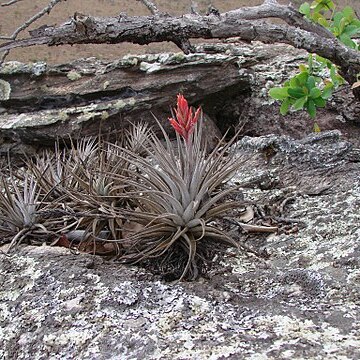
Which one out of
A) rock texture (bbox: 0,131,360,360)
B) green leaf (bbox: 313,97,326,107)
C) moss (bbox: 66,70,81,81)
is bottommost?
rock texture (bbox: 0,131,360,360)

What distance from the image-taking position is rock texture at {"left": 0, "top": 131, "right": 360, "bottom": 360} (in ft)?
4.50

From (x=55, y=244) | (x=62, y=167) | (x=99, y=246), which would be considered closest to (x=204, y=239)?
(x=99, y=246)

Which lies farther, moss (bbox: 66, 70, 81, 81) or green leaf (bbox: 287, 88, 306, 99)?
moss (bbox: 66, 70, 81, 81)

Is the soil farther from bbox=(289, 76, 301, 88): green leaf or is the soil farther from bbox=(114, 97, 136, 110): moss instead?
bbox=(289, 76, 301, 88): green leaf

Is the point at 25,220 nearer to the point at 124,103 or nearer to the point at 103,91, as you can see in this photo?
the point at 124,103

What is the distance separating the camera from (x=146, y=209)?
1971mm

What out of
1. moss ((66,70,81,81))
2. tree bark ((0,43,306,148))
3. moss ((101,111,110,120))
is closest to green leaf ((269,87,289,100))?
tree bark ((0,43,306,148))

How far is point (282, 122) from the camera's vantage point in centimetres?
385

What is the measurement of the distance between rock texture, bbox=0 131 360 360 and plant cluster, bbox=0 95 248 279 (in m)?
0.10

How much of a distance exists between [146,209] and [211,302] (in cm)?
50

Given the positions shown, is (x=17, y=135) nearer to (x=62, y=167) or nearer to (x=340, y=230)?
(x=62, y=167)

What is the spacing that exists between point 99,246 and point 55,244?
0.17m

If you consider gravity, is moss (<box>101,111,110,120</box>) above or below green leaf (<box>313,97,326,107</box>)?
below

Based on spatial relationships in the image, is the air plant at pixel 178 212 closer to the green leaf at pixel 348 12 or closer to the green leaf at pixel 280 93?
the green leaf at pixel 280 93
